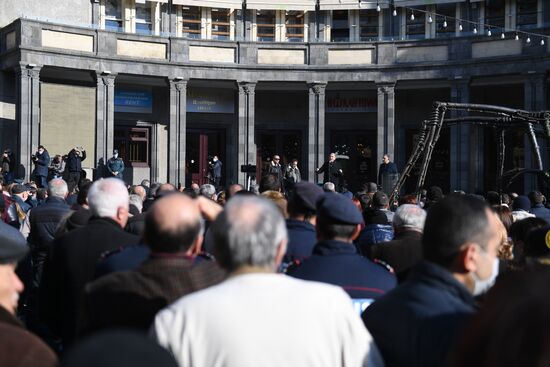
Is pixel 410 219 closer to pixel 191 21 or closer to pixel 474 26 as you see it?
pixel 474 26

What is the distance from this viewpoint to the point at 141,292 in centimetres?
348

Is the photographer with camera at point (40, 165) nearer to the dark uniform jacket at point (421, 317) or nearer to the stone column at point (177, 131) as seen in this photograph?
the stone column at point (177, 131)

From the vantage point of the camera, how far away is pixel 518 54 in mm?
26891

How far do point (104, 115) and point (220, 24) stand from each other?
6.94m

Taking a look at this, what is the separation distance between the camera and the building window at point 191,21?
30891mm

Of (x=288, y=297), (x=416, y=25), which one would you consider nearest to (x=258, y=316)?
(x=288, y=297)

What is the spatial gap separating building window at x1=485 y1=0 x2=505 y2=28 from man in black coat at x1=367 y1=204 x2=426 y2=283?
1005 inches

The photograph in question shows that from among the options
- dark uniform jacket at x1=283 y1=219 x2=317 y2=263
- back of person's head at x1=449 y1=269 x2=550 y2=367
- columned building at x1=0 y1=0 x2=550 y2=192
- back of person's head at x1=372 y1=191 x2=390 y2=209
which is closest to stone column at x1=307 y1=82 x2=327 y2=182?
columned building at x1=0 y1=0 x2=550 y2=192

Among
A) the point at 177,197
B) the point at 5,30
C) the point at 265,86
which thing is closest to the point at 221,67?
the point at 265,86

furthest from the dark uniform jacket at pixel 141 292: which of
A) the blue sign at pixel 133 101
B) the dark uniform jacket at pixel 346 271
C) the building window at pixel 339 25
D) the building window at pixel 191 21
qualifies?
the building window at pixel 339 25

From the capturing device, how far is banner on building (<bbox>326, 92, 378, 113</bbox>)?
3169 cm

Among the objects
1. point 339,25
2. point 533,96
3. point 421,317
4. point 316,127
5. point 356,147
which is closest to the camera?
point 421,317

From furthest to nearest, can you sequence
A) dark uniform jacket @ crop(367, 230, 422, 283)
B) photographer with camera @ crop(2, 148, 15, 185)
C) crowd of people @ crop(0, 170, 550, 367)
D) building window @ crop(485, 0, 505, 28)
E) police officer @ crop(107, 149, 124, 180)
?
building window @ crop(485, 0, 505, 28)
police officer @ crop(107, 149, 124, 180)
photographer with camera @ crop(2, 148, 15, 185)
dark uniform jacket @ crop(367, 230, 422, 283)
crowd of people @ crop(0, 170, 550, 367)

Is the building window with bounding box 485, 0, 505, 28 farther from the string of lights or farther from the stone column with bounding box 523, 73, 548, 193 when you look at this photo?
the stone column with bounding box 523, 73, 548, 193
